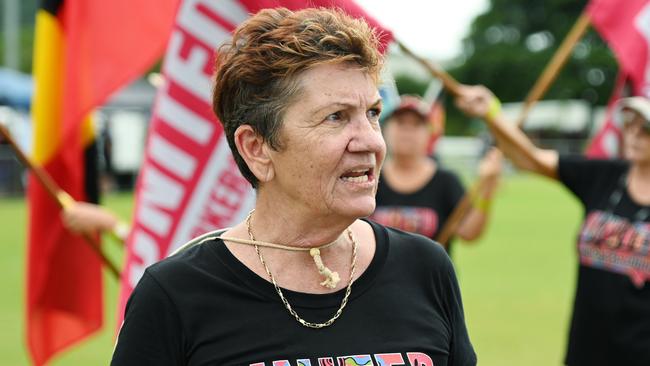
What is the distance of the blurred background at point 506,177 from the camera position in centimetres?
893

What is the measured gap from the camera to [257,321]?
89.5 inches

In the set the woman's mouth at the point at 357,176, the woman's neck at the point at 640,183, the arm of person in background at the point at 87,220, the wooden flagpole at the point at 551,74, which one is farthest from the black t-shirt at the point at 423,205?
the woman's mouth at the point at 357,176

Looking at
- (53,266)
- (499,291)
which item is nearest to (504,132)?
(53,266)

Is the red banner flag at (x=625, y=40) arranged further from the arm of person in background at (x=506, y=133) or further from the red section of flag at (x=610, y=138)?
the arm of person in background at (x=506, y=133)

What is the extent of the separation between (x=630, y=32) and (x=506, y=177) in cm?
3147

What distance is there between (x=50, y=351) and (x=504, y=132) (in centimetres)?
272

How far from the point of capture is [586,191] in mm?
5031

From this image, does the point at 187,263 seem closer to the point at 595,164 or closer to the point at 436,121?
the point at 595,164

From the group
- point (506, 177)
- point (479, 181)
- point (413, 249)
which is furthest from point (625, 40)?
point (506, 177)

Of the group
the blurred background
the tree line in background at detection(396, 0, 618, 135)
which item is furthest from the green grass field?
the tree line in background at detection(396, 0, 618, 135)

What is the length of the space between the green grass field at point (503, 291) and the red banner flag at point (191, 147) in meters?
4.15

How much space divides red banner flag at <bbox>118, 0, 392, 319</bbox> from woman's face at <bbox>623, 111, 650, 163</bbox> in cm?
213

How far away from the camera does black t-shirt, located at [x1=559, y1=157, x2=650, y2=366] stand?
4551 mm

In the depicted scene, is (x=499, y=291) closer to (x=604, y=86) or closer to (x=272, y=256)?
(x=272, y=256)
